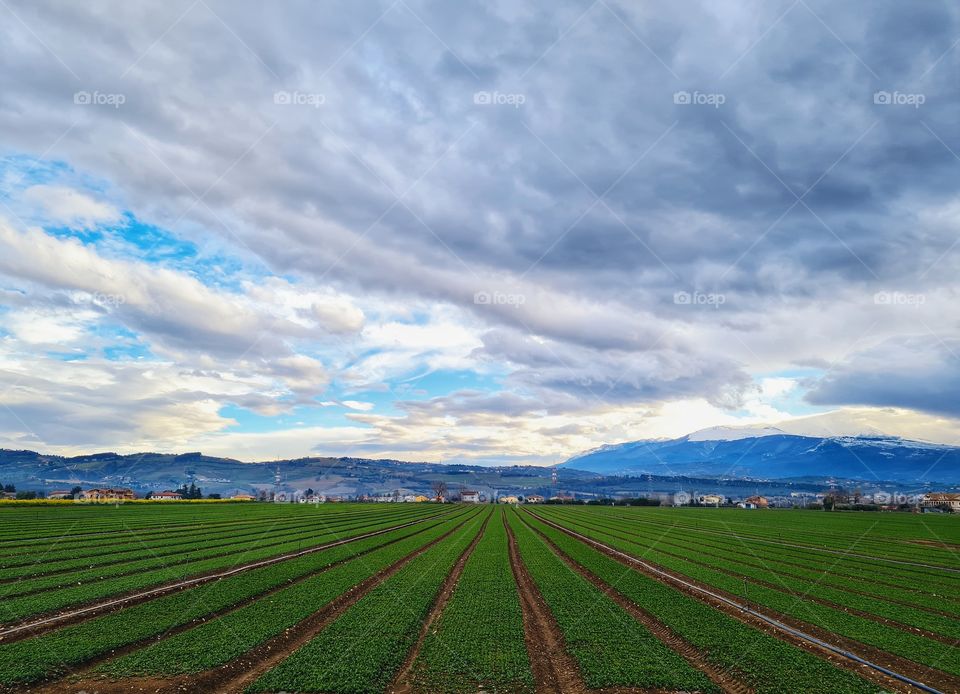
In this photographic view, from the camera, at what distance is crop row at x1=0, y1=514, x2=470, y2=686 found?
16.2 meters

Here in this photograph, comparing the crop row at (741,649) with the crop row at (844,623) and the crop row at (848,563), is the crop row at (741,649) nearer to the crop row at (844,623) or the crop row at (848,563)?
the crop row at (844,623)

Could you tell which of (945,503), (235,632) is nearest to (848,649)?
(235,632)

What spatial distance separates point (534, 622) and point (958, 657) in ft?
51.0

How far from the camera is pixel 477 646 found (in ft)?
62.0

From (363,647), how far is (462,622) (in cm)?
518

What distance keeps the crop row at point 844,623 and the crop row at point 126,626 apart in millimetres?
26291

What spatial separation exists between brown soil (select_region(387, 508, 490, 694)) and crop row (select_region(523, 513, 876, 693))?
32.2 ft

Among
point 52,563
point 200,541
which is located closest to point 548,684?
point 52,563

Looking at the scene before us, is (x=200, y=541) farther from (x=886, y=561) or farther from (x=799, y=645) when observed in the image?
(x=886, y=561)

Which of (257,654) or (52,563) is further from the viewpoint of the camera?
(52,563)

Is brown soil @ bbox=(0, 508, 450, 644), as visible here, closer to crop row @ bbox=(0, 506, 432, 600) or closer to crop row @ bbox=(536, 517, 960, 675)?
crop row @ bbox=(0, 506, 432, 600)

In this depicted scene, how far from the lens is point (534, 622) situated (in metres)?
22.6

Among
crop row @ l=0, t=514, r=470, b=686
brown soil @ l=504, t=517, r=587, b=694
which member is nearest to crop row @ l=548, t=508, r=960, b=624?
brown soil @ l=504, t=517, r=587, b=694

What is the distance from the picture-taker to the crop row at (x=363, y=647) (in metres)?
15.2
